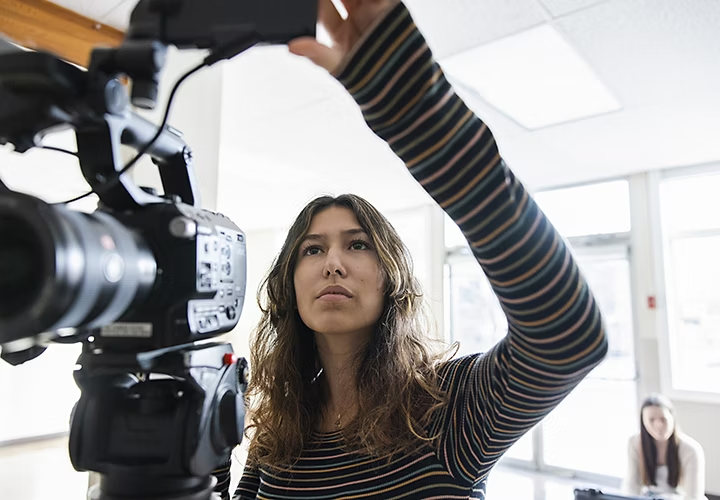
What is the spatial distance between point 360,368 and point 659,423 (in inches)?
114

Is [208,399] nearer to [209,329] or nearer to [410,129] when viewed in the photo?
[209,329]

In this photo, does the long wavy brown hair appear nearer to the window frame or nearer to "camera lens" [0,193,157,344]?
"camera lens" [0,193,157,344]

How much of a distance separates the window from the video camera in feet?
15.7

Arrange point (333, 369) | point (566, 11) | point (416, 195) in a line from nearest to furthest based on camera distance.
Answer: point (333, 369) → point (566, 11) → point (416, 195)

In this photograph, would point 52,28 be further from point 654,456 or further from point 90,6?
point 654,456

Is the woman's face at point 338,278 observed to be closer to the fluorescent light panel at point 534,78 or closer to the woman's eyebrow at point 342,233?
the woman's eyebrow at point 342,233

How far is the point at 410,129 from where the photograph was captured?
50cm

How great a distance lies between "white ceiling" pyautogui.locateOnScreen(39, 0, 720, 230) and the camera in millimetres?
2129

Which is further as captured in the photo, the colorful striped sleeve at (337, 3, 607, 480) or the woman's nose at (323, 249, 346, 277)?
the woman's nose at (323, 249, 346, 277)

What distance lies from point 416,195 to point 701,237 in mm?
2515

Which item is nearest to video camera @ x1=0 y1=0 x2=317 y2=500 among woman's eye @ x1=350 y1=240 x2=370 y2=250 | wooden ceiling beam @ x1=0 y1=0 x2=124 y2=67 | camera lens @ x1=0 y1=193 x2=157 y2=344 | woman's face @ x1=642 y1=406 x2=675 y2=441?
camera lens @ x1=0 y1=193 x2=157 y2=344

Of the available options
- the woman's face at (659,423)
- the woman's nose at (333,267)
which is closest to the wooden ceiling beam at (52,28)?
the woman's nose at (333,267)

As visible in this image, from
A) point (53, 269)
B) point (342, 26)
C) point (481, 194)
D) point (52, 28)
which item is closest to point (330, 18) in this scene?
point (342, 26)

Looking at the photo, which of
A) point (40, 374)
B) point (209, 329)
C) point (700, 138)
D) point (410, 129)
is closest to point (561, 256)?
point (410, 129)
